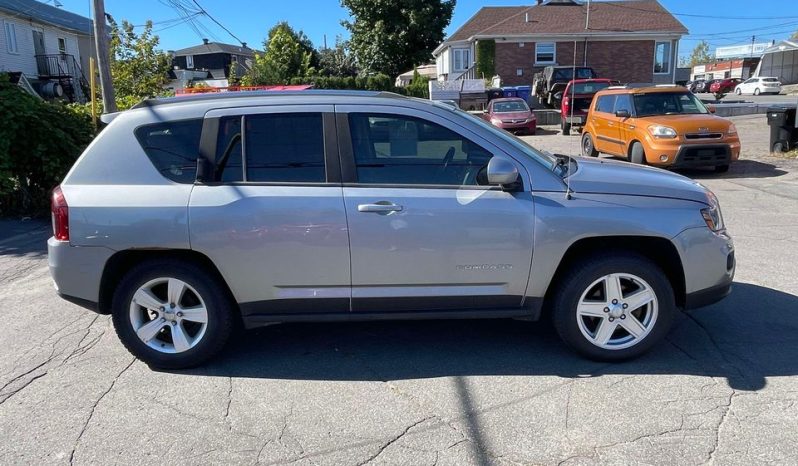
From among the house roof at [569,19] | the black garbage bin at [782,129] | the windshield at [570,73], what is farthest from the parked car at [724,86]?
the black garbage bin at [782,129]

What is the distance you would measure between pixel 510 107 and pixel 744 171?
11647 mm

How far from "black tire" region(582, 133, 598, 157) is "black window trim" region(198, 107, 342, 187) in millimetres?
11866

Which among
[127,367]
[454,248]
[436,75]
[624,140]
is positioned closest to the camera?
[454,248]

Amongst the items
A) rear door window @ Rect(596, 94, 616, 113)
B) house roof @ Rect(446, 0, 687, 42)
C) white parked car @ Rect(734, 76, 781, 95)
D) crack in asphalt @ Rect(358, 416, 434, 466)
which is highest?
house roof @ Rect(446, 0, 687, 42)

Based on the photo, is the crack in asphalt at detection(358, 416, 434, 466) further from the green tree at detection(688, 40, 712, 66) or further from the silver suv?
the green tree at detection(688, 40, 712, 66)

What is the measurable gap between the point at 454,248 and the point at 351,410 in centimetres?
117

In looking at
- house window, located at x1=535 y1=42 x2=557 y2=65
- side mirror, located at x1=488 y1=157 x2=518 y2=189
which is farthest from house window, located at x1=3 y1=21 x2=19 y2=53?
side mirror, located at x1=488 y1=157 x2=518 y2=189

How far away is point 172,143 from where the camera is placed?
3984mm

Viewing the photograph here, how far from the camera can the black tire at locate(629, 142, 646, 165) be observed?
12.0 m

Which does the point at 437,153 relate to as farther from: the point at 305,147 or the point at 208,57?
the point at 208,57

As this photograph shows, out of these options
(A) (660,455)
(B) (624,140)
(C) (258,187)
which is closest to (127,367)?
(C) (258,187)

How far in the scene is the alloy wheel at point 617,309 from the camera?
3.92 metres

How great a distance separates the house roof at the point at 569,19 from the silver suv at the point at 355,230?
3314cm

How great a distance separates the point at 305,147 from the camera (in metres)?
3.96
